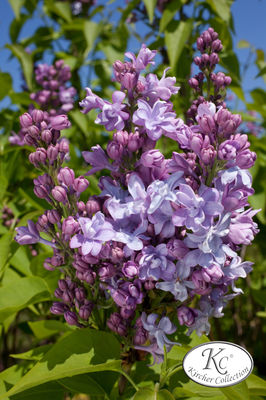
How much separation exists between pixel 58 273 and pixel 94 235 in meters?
0.54

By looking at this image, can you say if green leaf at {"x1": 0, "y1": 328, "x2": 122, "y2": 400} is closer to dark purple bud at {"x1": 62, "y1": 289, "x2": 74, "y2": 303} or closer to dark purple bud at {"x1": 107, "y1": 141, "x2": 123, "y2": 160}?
dark purple bud at {"x1": 62, "y1": 289, "x2": 74, "y2": 303}

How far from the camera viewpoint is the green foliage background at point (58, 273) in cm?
88

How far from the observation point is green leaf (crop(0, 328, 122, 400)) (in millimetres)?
809

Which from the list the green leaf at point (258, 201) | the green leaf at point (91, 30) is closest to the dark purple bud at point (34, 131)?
the green leaf at point (258, 201)

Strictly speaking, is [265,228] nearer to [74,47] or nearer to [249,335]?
[249,335]

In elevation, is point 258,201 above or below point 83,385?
above

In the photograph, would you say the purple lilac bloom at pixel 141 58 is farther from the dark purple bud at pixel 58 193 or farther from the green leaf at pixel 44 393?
the green leaf at pixel 44 393

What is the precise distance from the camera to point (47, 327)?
1.11 m

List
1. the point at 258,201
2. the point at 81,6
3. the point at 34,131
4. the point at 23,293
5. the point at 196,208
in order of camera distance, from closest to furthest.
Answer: the point at 196,208 < the point at 34,131 < the point at 23,293 < the point at 258,201 < the point at 81,6

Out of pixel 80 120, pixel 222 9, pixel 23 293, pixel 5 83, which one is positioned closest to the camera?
pixel 23 293

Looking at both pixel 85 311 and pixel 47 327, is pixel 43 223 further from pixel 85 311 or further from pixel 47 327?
pixel 47 327

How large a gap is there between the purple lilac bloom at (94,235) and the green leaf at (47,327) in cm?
38

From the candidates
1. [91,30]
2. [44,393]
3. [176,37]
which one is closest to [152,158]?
[44,393]

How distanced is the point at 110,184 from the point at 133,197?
0.09m
